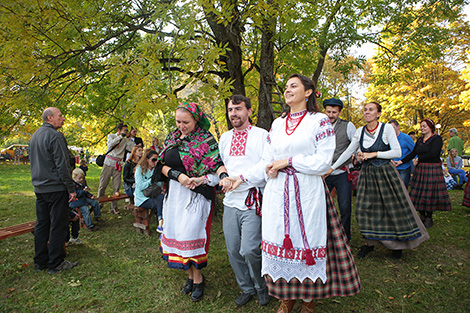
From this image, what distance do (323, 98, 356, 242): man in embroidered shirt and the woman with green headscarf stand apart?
76.3 inches

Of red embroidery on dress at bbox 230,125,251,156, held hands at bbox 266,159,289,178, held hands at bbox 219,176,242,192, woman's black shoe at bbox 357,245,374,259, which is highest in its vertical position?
red embroidery on dress at bbox 230,125,251,156

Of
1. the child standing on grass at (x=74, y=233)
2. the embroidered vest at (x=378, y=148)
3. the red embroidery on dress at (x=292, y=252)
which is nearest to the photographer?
the red embroidery on dress at (x=292, y=252)

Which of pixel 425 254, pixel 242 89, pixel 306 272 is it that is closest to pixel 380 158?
pixel 425 254

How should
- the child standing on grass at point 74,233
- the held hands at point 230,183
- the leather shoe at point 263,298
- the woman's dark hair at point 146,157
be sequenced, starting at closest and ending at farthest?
the held hands at point 230,183, the leather shoe at point 263,298, the child standing on grass at point 74,233, the woman's dark hair at point 146,157

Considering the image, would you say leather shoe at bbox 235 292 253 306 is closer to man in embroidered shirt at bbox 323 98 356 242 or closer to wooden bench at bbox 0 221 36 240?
man in embroidered shirt at bbox 323 98 356 242

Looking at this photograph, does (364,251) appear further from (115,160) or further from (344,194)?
(115,160)

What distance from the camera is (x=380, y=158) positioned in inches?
154

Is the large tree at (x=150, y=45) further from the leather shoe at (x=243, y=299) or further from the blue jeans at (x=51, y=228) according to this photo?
the leather shoe at (x=243, y=299)

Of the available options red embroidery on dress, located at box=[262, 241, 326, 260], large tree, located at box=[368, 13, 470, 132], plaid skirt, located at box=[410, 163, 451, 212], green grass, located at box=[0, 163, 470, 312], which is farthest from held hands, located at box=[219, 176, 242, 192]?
large tree, located at box=[368, 13, 470, 132]

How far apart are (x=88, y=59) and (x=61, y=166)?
10.6ft

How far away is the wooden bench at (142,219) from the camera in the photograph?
17.9 ft

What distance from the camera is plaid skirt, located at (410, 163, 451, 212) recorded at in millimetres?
5562

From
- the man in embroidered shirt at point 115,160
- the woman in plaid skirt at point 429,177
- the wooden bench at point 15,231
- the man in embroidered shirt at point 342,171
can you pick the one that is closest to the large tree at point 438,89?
the woman in plaid skirt at point 429,177

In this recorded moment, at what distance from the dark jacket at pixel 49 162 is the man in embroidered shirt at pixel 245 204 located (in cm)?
231
